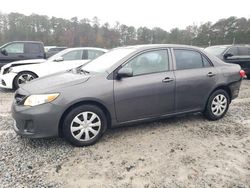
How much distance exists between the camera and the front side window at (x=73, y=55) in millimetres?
8367

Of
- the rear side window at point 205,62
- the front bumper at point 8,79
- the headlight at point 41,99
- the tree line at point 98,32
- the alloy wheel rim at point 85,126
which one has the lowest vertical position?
the alloy wheel rim at point 85,126

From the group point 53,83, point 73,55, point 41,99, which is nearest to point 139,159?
point 41,99

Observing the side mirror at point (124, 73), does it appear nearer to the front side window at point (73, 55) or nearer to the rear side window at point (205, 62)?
the rear side window at point (205, 62)

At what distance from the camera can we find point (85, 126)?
3.79 meters

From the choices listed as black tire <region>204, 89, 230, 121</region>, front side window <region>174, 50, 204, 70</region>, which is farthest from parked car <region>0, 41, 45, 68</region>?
black tire <region>204, 89, 230, 121</region>

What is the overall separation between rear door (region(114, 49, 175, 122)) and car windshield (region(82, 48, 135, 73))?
273 mm

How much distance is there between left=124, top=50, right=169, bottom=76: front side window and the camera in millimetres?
4199

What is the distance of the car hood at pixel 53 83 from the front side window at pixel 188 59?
1.71 m

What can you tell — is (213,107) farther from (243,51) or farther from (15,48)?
(15,48)

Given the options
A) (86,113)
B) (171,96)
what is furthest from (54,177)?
(171,96)

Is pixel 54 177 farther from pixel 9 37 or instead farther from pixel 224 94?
pixel 9 37

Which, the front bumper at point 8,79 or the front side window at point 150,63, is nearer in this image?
the front side window at point 150,63

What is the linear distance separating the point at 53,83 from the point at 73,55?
4.78 metres

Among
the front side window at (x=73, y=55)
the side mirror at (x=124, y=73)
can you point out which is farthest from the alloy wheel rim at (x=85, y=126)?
the front side window at (x=73, y=55)
